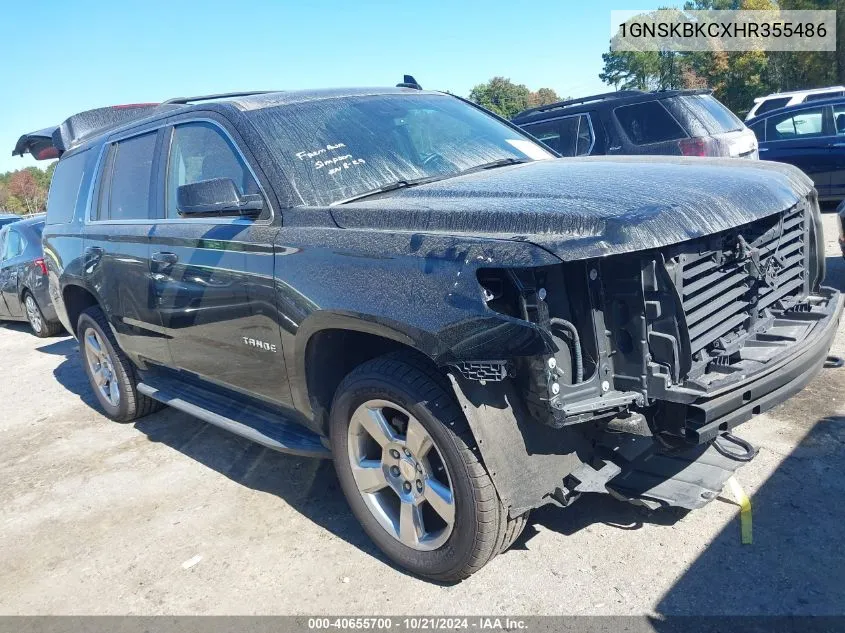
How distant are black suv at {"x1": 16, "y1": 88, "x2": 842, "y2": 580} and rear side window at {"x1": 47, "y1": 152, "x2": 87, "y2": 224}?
1.40 meters

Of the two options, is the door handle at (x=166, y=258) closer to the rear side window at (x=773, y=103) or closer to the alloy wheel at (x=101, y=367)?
the alloy wheel at (x=101, y=367)

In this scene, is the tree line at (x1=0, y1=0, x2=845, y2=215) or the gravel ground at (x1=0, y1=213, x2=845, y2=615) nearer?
the gravel ground at (x1=0, y1=213, x2=845, y2=615)

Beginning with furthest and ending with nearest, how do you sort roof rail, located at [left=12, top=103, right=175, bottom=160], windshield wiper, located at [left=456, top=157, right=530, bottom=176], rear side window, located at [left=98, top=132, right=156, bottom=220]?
roof rail, located at [left=12, top=103, right=175, bottom=160] < rear side window, located at [left=98, top=132, right=156, bottom=220] < windshield wiper, located at [left=456, top=157, right=530, bottom=176]

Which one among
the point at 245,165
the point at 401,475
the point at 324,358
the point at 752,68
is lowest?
→ the point at 401,475

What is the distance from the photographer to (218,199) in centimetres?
322

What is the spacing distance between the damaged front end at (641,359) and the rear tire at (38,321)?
8562mm

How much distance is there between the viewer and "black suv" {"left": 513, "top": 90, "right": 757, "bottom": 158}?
7.72m

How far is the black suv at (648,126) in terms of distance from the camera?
7723 millimetres

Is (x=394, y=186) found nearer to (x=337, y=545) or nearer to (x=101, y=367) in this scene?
(x=337, y=545)

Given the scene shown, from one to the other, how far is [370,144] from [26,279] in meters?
7.83

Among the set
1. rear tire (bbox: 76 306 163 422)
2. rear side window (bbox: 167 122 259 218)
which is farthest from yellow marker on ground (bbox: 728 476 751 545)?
rear tire (bbox: 76 306 163 422)

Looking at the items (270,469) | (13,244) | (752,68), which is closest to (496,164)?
(270,469)

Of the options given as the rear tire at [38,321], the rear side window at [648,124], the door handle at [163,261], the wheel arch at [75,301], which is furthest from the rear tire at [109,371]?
the rear side window at [648,124]

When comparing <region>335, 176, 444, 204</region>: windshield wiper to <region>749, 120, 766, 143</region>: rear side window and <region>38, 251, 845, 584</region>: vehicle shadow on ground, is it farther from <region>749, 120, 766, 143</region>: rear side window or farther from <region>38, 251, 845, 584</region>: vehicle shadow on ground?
<region>749, 120, 766, 143</region>: rear side window
